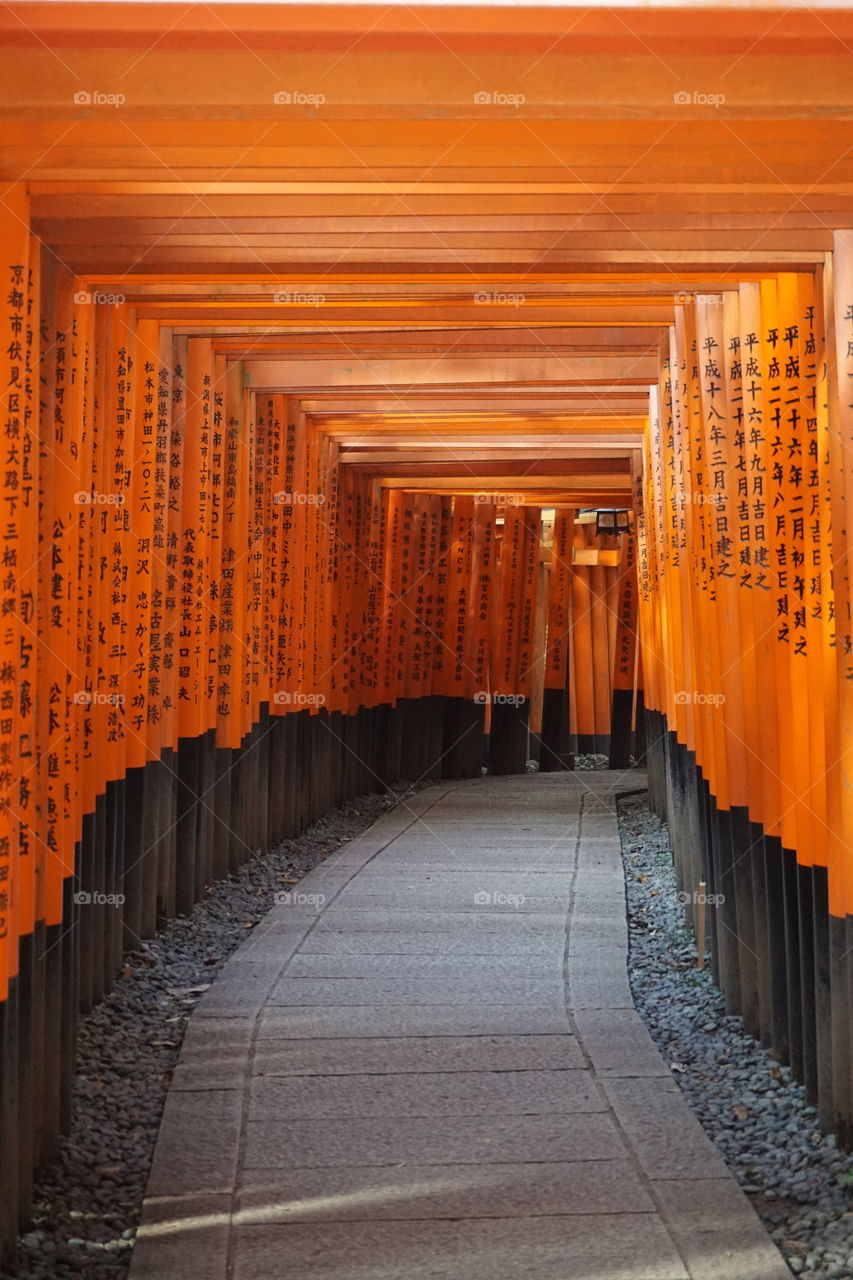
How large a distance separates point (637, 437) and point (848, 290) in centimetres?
665

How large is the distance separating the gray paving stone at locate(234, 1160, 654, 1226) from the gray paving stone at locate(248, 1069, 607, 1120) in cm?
46

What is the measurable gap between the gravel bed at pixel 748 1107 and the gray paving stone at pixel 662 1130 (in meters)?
0.14

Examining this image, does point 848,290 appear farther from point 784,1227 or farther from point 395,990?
point 395,990

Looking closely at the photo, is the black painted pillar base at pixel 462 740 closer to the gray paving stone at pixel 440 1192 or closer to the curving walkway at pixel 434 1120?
the curving walkway at pixel 434 1120

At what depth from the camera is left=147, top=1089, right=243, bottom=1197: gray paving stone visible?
3.89 m

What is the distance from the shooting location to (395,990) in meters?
5.93

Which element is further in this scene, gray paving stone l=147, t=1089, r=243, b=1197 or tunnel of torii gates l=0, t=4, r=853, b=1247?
gray paving stone l=147, t=1089, r=243, b=1197

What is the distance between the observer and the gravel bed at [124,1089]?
368 centimetres
